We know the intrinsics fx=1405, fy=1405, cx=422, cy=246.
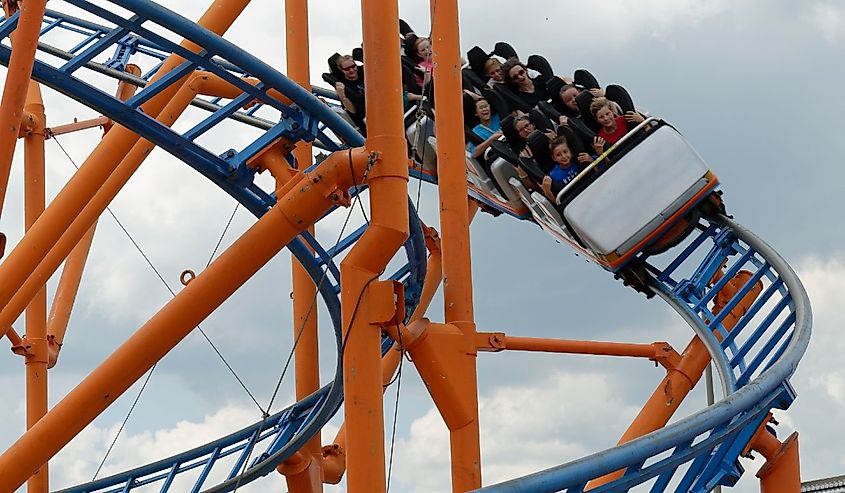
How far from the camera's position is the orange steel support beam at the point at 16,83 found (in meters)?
4.55

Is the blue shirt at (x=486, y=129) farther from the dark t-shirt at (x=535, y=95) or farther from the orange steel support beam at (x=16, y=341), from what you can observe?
the orange steel support beam at (x=16, y=341)

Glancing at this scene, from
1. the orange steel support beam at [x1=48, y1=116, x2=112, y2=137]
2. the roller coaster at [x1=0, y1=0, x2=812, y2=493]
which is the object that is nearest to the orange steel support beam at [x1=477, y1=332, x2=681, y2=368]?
the roller coaster at [x1=0, y1=0, x2=812, y2=493]

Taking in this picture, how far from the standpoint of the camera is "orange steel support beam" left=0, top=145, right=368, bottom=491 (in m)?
4.95

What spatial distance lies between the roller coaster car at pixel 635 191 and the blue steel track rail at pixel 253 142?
882 millimetres

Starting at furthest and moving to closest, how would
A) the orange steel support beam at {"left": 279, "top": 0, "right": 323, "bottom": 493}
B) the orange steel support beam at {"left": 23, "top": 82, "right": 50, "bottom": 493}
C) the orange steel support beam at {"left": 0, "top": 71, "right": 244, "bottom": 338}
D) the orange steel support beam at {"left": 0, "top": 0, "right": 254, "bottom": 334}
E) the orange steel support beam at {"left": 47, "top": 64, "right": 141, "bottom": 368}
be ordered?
1. the orange steel support beam at {"left": 47, "top": 64, "right": 141, "bottom": 368}
2. the orange steel support beam at {"left": 23, "top": 82, "right": 50, "bottom": 493}
3. the orange steel support beam at {"left": 279, "top": 0, "right": 323, "bottom": 493}
4. the orange steel support beam at {"left": 0, "top": 71, "right": 244, "bottom": 338}
5. the orange steel support beam at {"left": 0, "top": 0, "right": 254, "bottom": 334}

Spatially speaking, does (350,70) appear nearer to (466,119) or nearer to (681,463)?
(466,119)

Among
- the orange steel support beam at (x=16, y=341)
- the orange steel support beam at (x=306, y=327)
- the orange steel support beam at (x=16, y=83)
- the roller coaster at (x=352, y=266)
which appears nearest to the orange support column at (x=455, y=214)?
the roller coaster at (x=352, y=266)

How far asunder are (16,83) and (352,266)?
4.23ft

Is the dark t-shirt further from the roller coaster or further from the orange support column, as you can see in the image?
the orange support column

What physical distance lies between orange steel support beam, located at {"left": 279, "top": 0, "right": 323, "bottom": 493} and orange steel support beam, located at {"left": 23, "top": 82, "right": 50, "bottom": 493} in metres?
1.37

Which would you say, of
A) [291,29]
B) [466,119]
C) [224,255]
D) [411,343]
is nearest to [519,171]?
[466,119]

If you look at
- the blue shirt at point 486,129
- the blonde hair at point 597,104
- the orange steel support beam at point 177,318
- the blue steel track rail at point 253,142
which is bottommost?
the orange steel support beam at point 177,318

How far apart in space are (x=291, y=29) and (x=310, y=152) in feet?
2.41

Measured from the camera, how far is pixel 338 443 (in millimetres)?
8000
